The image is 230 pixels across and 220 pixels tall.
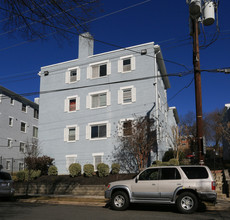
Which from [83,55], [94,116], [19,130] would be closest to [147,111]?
[94,116]

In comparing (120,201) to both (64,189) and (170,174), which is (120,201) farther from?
(64,189)

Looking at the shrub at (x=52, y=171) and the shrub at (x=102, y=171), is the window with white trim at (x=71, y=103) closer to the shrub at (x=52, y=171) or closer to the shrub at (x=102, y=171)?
the shrub at (x=52, y=171)

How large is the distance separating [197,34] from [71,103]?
18322 millimetres

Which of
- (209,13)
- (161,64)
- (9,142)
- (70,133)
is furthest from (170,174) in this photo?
(9,142)

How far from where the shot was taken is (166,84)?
110ft

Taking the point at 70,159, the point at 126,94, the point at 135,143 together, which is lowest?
the point at 70,159

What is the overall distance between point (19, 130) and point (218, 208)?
30.6 metres

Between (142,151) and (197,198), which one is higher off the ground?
(142,151)

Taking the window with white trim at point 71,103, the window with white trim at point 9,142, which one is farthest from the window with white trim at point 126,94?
the window with white trim at point 9,142

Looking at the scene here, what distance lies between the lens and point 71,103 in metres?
28.5

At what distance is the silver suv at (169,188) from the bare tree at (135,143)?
10187 mm

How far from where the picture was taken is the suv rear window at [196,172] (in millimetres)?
10423

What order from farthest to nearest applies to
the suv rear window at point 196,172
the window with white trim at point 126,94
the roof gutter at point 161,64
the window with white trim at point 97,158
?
1. the window with white trim at point 126,94
2. the window with white trim at point 97,158
3. the roof gutter at point 161,64
4. the suv rear window at point 196,172

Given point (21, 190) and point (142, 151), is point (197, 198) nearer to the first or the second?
point (142, 151)
